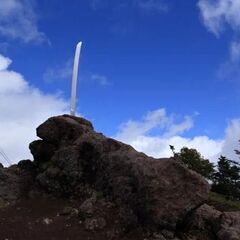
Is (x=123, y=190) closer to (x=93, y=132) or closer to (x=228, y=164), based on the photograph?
(x=93, y=132)

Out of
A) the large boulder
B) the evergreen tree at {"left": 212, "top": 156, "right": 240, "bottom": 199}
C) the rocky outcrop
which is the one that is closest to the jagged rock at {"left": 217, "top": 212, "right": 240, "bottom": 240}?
the rocky outcrop

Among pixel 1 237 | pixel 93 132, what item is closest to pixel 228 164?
pixel 93 132

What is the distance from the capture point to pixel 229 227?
16.4m

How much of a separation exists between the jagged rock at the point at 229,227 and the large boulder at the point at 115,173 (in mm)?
1435

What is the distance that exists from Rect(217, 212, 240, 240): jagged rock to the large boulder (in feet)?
4.71

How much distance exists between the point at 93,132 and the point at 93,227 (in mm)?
4813

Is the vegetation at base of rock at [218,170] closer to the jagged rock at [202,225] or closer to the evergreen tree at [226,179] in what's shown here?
the evergreen tree at [226,179]

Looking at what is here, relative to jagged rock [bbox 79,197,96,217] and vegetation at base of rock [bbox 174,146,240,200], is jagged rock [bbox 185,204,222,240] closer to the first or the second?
jagged rock [bbox 79,197,96,217]

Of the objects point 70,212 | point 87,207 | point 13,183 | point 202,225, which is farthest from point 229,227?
point 13,183

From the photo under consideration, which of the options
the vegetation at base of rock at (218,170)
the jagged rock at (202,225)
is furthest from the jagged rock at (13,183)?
the vegetation at base of rock at (218,170)

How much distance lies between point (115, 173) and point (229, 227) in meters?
4.27

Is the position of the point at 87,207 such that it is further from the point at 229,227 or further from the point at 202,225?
the point at 229,227

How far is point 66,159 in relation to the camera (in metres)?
18.8

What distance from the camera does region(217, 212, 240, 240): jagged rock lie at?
1582 cm
